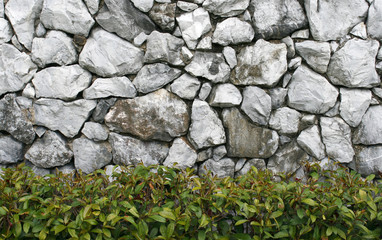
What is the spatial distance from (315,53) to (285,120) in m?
0.50

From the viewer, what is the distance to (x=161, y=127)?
7.11 ft

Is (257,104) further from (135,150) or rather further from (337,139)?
(135,150)

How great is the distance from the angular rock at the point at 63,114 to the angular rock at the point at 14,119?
81 millimetres

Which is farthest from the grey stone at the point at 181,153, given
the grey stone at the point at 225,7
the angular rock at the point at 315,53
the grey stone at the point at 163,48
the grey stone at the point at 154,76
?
the angular rock at the point at 315,53

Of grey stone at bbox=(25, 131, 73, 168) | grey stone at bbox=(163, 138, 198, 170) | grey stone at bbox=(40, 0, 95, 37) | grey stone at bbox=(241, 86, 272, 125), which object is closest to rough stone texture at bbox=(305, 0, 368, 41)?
grey stone at bbox=(241, 86, 272, 125)

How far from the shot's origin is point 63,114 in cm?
217

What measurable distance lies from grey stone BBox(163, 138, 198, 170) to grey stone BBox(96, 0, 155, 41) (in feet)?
2.63

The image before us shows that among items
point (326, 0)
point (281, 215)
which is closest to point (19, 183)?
point (281, 215)

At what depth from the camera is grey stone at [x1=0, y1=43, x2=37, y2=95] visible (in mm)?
2146

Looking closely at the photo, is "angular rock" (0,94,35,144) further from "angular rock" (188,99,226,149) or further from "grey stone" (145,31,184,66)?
"angular rock" (188,99,226,149)

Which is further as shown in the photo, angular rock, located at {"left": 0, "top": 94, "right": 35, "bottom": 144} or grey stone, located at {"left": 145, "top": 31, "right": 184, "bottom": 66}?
angular rock, located at {"left": 0, "top": 94, "right": 35, "bottom": 144}

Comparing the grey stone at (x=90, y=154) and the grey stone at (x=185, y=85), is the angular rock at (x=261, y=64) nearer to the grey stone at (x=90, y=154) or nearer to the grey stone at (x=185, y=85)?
the grey stone at (x=185, y=85)

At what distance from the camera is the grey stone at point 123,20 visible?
206cm

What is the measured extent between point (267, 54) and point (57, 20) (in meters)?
1.44
